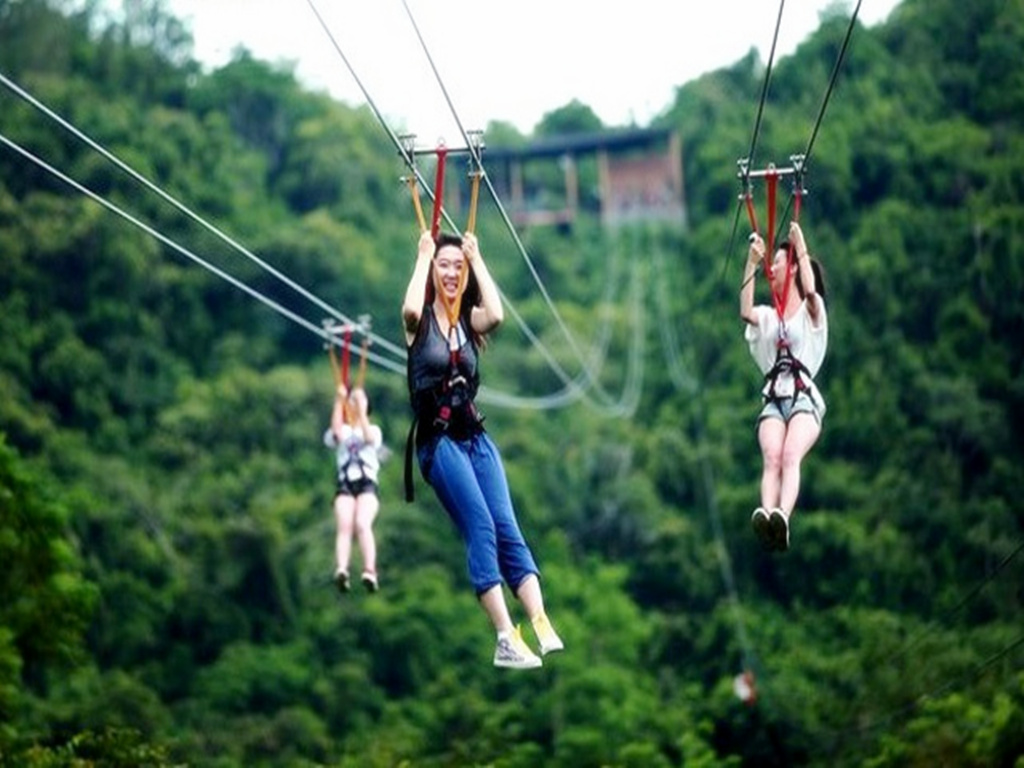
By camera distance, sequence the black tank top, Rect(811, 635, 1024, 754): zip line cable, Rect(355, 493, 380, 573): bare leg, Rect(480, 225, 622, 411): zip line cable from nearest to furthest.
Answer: the black tank top
Rect(355, 493, 380, 573): bare leg
Rect(811, 635, 1024, 754): zip line cable
Rect(480, 225, 622, 411): zip line cable

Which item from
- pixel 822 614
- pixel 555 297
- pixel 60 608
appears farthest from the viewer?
pixel 555 297

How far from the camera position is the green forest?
2714cm

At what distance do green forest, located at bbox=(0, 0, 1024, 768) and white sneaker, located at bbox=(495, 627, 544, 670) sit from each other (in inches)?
526

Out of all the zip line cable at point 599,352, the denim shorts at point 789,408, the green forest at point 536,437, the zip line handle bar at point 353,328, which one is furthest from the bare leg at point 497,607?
the zip line cable at point 599,352

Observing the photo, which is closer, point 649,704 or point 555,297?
point 649,704

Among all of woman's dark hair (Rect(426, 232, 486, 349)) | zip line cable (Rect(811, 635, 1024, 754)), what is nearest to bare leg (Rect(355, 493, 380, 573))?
woman's dark hair (Rect(426, 232, 486, 349))

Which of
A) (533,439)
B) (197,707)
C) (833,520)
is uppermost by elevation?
(533,439)

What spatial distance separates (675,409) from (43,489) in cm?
1725

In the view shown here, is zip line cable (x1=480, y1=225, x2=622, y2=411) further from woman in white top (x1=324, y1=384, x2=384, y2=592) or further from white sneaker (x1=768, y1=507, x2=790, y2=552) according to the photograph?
white sneaker (x1=768, y1=507, x2=790, y2=552)

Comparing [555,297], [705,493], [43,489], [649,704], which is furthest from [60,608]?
[555,297]

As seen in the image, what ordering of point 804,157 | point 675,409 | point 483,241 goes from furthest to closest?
point 483,241 < point 675,409 < point 804,157

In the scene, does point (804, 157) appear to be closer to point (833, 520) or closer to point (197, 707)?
point (197, 707)

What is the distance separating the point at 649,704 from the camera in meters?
28.8

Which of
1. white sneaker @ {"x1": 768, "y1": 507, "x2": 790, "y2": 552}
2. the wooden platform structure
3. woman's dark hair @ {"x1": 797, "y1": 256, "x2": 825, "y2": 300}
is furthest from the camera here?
the wooden platform structure
